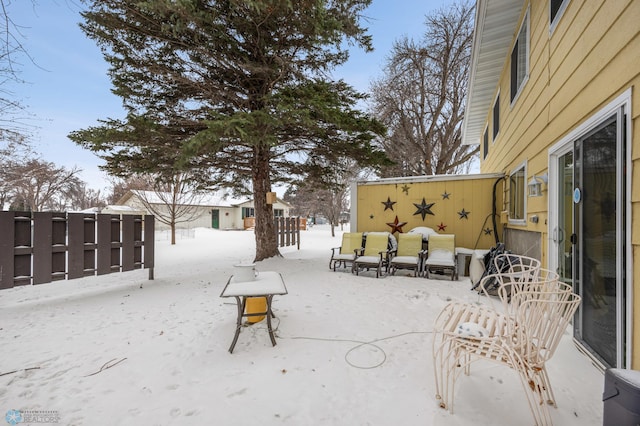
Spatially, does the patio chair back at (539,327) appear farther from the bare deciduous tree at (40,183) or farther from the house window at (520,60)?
the bare deciduous tree at (40,183)

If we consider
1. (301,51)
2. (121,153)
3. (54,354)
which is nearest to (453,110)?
(301,51)

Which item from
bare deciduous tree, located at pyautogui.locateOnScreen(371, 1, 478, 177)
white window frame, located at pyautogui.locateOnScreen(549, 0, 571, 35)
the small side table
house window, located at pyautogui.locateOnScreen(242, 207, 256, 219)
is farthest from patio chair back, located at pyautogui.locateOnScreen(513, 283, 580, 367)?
house window, located at pyautogui.locateOnScreen(242, 207, 256, 219)

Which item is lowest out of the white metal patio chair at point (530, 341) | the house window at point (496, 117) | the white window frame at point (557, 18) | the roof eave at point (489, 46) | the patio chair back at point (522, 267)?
the white metal patio chair at point (530, 341)

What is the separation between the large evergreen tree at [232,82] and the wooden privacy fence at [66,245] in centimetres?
164

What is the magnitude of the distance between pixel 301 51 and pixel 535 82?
16.7 ft

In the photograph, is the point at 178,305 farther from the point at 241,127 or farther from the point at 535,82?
the point at 535,82

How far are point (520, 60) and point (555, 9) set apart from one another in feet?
5.93

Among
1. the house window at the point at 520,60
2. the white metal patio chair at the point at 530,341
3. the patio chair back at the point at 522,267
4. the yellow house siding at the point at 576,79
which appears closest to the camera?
the white metal patio chair at the point at 530,341

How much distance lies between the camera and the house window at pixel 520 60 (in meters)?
4.33

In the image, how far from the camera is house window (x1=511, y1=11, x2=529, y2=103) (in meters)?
4.33

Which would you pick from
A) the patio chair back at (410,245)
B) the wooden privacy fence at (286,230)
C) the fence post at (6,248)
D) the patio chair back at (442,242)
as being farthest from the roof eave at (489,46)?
the fence post at (6,248)

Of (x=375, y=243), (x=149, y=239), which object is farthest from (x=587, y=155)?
(x=149, y=239)

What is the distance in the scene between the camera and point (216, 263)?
8.29m

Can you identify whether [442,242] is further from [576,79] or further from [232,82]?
[232,82]
